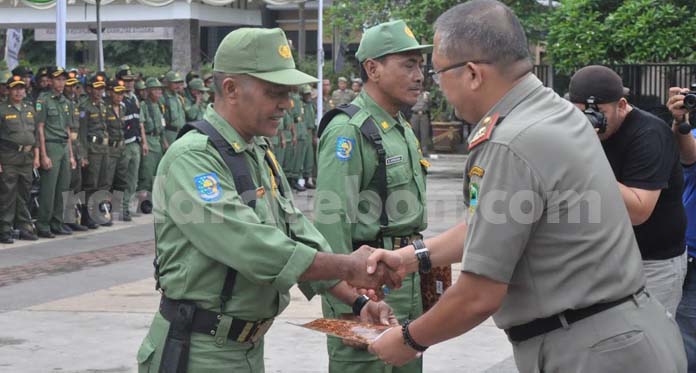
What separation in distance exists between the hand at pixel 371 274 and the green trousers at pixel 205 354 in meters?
0.44

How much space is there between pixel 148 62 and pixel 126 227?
30.9 m

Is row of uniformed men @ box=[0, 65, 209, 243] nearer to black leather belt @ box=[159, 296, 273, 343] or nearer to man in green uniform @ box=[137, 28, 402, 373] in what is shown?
man in green uniform @ box=[137, 28, 402, 373]

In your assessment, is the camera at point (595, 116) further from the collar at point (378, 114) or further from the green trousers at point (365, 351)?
the green trousers at point (365, 351)

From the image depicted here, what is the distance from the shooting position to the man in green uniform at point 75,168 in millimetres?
14984

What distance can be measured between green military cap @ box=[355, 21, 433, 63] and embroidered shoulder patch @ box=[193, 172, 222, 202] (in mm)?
1752

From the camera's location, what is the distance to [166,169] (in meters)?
3.94

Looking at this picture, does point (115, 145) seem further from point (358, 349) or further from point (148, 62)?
point (148, 62)

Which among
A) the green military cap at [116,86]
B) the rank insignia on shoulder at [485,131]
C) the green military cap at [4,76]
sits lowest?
the green military cap at [116,86]

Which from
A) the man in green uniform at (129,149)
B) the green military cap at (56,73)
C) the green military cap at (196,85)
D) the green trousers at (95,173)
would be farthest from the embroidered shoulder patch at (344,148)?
the green military cap at (196,85)

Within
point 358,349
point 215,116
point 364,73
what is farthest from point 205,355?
point 364,73

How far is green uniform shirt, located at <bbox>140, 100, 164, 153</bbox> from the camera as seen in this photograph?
17.4 meters

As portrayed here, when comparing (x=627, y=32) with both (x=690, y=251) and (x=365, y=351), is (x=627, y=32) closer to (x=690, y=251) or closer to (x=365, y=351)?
(x=690, y=251)

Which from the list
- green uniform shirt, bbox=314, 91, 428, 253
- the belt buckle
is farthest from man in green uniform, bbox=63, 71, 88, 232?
the belt buckle

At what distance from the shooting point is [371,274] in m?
4.20
